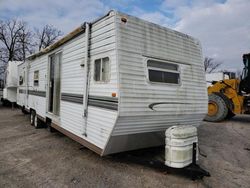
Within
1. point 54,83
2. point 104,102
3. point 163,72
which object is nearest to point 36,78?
point 54,83

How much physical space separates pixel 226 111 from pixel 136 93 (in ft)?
26.0

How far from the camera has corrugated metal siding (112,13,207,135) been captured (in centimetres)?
425

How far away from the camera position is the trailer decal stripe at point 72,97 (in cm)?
531

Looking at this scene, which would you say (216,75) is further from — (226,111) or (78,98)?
(78,98)

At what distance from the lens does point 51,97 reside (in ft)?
25.0

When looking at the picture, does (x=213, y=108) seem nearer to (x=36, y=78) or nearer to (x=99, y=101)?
(x=36, y=78)

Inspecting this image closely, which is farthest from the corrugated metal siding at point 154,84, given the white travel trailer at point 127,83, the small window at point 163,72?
the small window at point 163,72

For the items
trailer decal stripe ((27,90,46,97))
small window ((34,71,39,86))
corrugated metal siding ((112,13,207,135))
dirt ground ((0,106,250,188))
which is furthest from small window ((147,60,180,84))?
small window ((34,71,39,86))

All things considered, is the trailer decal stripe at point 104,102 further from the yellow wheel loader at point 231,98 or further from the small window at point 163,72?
the yellow wheel loader at point 231,98

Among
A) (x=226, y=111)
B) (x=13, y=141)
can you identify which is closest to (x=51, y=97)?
(x=13, y=141)

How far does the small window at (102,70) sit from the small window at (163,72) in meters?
0.81

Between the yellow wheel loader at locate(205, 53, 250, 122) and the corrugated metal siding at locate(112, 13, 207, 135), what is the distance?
18.9ft

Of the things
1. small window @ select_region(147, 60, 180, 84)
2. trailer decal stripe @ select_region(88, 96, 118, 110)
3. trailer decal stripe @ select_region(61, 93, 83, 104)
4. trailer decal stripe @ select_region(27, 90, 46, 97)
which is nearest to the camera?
trailer decal stripe @ select_region(88, 96, 118, 110)

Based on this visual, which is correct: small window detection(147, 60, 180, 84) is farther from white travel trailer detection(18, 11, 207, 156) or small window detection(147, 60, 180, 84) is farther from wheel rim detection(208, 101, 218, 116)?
wheel rim detection(208, 101, 218, 116)
